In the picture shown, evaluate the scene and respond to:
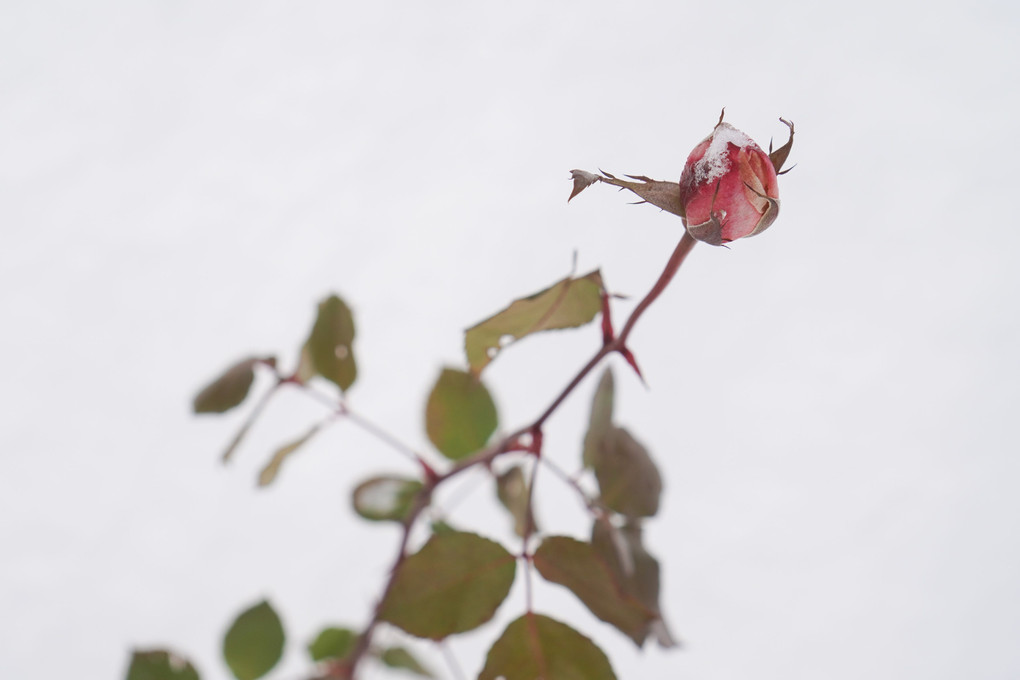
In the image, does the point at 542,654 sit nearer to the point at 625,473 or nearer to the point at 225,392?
the point at 625,473

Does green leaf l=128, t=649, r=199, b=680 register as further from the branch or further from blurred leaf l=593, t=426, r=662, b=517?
blurred leaf l=593, t=426, r=662, b=517

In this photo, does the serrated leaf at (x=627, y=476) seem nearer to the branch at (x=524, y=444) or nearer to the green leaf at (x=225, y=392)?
the branch at (x=524, y=444)

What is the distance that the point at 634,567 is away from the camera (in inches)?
14.3

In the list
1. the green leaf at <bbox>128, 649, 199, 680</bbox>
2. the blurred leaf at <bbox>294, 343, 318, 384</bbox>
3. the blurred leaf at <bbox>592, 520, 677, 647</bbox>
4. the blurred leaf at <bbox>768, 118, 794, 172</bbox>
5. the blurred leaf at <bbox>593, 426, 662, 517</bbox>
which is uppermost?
the blurred leaf at <bbox>294, 343, 318, 384</bbox>

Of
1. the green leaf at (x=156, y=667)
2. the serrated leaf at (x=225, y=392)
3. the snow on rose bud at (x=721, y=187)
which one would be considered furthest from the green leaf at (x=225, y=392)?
A: the snow on rose bud at (x=721, y=187)

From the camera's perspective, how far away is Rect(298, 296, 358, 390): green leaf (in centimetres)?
45

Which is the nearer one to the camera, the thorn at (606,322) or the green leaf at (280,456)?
the thorn at (606,322)

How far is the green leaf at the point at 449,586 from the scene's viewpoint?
0.32 meters

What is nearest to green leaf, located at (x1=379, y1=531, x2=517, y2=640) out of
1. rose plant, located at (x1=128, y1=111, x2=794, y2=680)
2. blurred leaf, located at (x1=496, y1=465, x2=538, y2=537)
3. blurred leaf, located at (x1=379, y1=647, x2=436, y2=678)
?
rose plant, located at (x1=128, y1=111, x2=794, y2=680)

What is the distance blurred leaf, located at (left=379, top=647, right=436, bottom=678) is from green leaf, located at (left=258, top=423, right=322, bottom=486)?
182mm

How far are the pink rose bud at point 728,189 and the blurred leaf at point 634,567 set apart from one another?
16 cm

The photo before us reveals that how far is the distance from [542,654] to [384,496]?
165mm

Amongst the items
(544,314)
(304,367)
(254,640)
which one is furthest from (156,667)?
(544,314)

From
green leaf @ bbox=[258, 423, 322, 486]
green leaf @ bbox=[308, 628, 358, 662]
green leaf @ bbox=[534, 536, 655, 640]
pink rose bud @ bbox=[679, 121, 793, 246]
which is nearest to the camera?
pink rose bud @ bbox=[679, 121, 793, 246]
